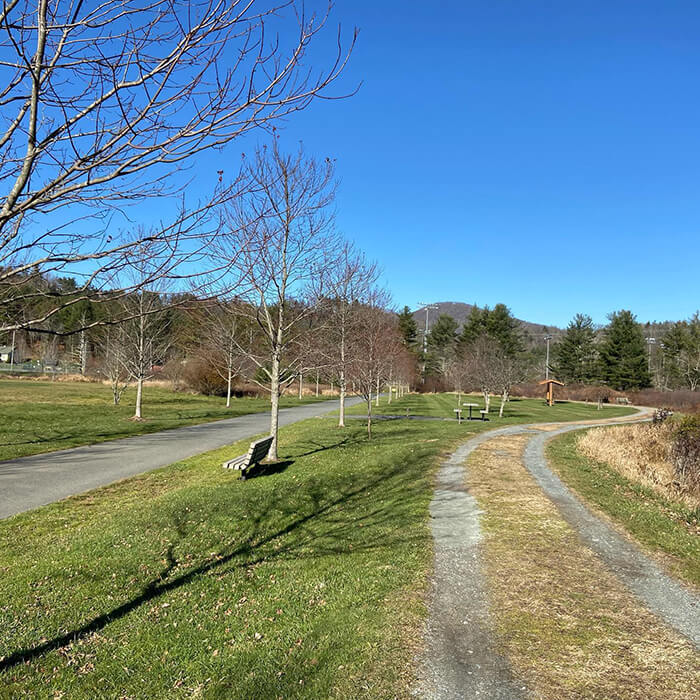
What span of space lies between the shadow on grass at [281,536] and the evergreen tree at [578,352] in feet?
214

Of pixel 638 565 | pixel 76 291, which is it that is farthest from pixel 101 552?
pixel 638 565

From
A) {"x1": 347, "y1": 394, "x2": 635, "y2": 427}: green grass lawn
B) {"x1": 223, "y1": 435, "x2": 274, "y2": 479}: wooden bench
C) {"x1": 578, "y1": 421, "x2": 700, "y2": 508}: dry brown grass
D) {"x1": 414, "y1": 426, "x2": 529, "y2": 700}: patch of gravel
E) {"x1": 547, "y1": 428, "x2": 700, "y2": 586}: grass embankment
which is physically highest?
{"x1": 223, "y1": 435, "x2": 274, "y2": 479}: wooden bench

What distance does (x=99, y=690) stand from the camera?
11.9ft

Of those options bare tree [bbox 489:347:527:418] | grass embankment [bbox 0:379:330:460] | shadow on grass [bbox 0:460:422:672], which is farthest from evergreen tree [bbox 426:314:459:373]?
shadow on grass [bbox 0:460:422:672]

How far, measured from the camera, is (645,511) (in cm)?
824

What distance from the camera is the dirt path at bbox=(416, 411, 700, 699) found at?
350cm

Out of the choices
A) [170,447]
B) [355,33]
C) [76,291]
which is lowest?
[170,447]

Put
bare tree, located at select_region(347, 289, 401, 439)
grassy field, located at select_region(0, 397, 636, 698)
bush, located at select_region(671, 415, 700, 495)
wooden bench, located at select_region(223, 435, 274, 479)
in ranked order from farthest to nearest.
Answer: bare tree, located at select_region(347, 289, 401, 439) < bush, located at select_region(671, 415, 700, 495) < wooden bench, located at select_region(223, 435, 274, 479) < grassy field, located at select_region(0, 397, 636, 698)

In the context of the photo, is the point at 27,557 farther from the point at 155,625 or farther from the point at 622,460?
the point at 622,460

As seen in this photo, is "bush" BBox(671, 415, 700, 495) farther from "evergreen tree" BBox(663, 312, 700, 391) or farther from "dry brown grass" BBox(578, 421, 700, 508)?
"evergreen tree" BBox(663, 312, 700, 391)

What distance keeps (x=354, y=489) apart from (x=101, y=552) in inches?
175

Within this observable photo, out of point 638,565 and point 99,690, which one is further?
point 638,565

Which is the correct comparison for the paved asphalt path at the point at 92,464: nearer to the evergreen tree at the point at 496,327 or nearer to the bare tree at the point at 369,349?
the bare tree at the point at 369,349

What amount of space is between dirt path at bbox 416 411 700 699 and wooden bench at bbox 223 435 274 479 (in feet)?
12.9
